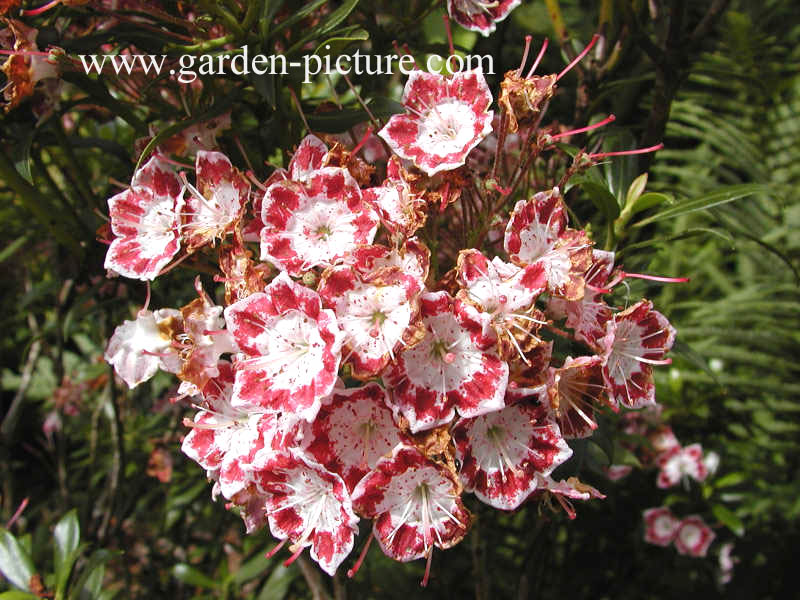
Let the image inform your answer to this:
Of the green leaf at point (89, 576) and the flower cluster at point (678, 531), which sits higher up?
the green leaf at point (89, 576)

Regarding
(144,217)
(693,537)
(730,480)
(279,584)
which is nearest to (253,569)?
(279,584)

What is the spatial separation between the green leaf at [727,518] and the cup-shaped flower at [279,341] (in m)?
1.51

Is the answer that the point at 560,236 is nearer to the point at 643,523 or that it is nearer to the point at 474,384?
the point at 474,384

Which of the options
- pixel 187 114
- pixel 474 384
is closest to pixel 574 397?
pixel 474 384

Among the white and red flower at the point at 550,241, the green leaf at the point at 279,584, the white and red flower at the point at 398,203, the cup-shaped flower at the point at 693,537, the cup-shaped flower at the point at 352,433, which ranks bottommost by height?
the cup-shaped flower at the point at 693,537

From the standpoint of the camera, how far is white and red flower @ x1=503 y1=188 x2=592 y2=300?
767 mm

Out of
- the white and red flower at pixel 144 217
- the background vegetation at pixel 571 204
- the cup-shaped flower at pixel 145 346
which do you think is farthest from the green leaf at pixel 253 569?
the white and red flower at pixel 144 217

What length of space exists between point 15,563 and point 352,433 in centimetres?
73

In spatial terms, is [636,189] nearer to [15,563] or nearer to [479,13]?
[479,13]

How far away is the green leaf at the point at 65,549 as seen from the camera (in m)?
1.09

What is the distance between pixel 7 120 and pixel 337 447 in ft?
2.62

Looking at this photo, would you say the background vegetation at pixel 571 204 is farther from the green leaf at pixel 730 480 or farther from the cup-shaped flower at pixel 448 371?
the cup-shaped flower at pixel 448 371

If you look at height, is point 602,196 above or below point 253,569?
above

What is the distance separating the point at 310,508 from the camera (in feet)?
2.52
